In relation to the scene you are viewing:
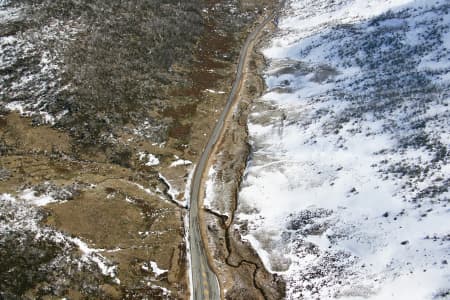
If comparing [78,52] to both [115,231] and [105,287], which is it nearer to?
[115,231]

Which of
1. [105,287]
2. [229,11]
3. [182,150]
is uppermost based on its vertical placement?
[229,11]

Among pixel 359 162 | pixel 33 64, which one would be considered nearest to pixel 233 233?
pixel 359 162

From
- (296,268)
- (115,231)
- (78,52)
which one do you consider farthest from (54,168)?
(296,268)

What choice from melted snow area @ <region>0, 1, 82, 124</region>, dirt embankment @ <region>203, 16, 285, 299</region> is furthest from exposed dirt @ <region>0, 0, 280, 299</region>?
melted snow area @ <region>0, 1, 82, 124</region>

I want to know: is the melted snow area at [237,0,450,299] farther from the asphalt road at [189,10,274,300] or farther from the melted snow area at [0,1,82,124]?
the melted snow area at [0,1,82,124]

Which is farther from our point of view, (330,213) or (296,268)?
(330,213)

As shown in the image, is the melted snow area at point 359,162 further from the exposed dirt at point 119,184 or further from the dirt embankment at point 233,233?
the exposed dirt at point 119,184
